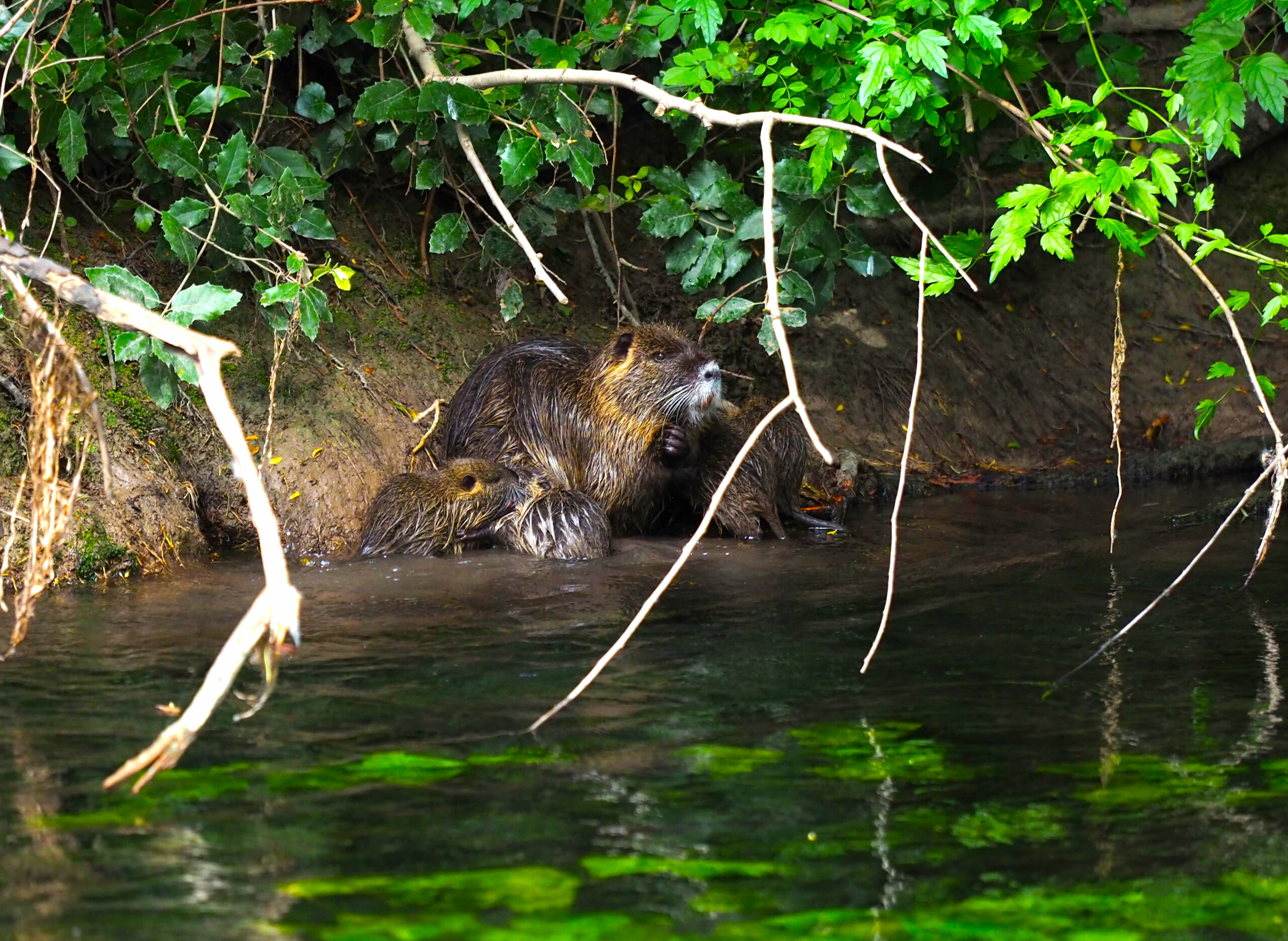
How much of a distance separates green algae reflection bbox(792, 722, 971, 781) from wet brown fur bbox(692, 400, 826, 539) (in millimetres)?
3063

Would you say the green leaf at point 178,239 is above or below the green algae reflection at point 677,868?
above

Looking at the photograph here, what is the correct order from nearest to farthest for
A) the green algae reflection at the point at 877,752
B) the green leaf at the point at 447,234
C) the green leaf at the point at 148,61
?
the green algae reflection at the point at 877,752, the green leaf at the point at 148,61, the green leaf at the point at 447,234

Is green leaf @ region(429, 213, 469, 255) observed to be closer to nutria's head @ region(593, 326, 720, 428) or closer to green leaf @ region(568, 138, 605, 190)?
green leaf @ region(568, 138, 605, 190)

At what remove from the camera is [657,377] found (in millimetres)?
6609

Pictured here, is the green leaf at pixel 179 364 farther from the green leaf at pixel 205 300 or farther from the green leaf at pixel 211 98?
the green leaf at pixel 211 98

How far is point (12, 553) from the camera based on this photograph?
529cm

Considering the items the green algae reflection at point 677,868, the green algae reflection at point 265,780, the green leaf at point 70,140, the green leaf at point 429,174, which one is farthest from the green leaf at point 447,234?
the green algae reflection at point 677,868

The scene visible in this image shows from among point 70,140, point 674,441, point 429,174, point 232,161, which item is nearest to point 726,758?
point 674,441

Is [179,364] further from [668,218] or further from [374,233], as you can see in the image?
[374,233]

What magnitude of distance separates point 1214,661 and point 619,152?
4981 mm

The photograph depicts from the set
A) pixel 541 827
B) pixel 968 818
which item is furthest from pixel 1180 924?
pixel 541 827

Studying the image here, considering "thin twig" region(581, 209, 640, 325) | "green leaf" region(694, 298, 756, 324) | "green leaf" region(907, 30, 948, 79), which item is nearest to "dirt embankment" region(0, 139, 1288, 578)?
"thin twig" region(581, 209, 640, 325)

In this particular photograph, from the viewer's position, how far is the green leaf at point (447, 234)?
259 inches

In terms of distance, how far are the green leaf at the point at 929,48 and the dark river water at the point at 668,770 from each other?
175 centimetres
